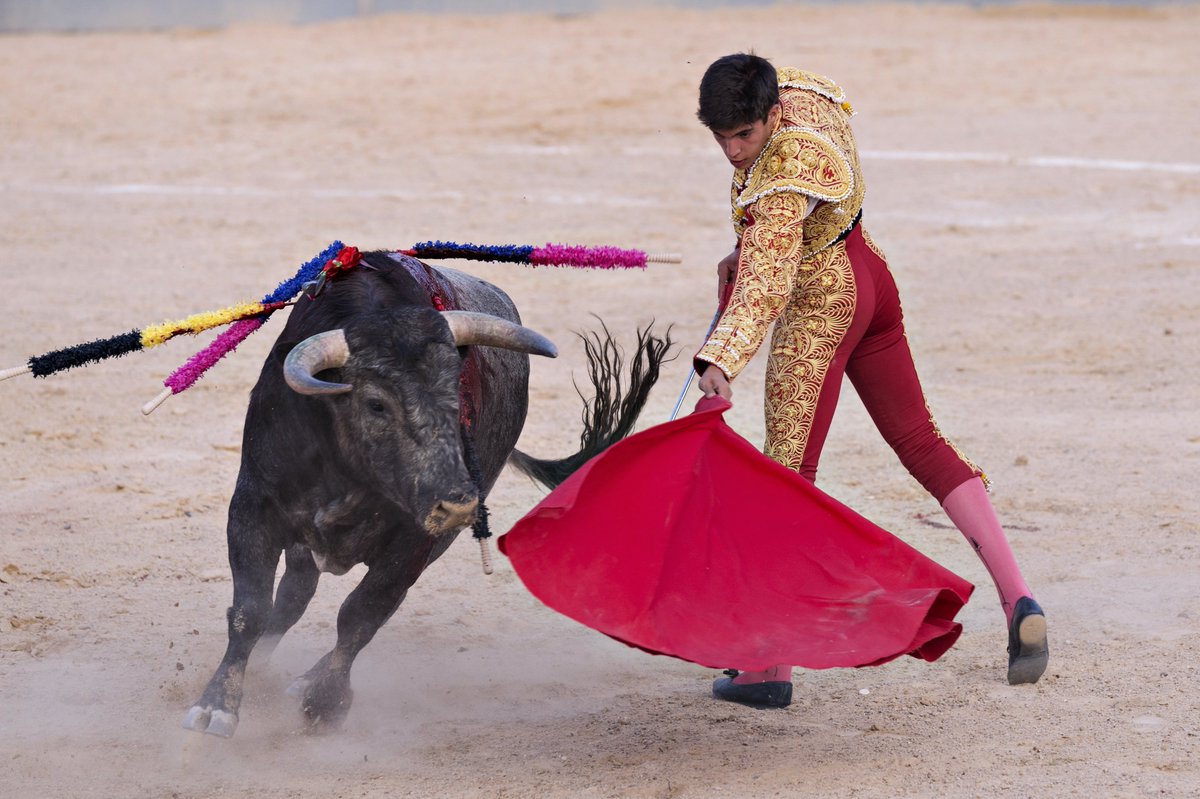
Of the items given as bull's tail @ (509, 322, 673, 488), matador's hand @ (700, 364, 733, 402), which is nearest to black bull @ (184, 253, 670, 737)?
matador's hand @ (700, 364, 733, 402)

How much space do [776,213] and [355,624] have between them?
1544mm

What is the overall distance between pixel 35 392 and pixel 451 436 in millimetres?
4034

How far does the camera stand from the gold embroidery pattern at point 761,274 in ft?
12.3

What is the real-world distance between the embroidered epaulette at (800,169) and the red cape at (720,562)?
0.53 metres

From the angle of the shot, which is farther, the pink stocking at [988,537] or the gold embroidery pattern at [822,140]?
the pink stocking at [988,537]

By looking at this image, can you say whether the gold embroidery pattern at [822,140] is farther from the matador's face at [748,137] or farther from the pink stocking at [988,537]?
the pink stocking at [988,537]

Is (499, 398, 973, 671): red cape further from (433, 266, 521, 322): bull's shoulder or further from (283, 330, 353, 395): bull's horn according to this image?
(433, 266, 521, 322): bull's shoulder

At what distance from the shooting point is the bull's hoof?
157 inches

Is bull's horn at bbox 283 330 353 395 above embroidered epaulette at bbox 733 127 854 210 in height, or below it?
below

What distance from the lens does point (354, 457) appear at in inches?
155

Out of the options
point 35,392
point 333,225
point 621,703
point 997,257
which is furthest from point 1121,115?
point 621,703

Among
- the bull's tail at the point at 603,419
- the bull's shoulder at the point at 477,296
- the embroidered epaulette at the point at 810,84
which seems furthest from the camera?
the bull's tail at the point at 603,419

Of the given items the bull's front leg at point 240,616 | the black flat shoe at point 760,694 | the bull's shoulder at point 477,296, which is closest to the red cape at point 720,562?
the black flat shoe at point 760,694

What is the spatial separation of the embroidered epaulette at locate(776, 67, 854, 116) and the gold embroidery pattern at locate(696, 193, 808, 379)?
33cm
